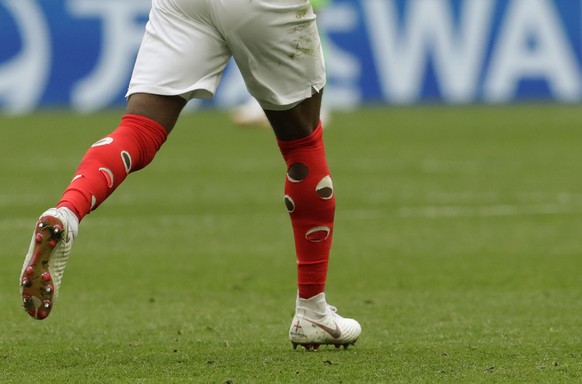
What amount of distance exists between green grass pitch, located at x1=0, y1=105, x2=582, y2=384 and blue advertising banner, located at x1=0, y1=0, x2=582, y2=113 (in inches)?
179

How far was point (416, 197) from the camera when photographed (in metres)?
9.45

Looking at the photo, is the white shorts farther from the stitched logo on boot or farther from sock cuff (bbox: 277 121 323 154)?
the stitched logo on boot

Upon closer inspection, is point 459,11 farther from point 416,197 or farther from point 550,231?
point 550,231

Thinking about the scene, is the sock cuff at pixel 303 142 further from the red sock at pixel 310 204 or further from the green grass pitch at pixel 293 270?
the green grass pitch at pixel 293 270

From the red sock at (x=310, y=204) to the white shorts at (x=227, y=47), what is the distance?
11.6 inches

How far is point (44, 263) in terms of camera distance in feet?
11.9

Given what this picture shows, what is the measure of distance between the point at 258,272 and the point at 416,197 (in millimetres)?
3208

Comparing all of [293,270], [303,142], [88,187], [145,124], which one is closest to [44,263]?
[88,187]

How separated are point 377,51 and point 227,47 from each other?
48.3 ft

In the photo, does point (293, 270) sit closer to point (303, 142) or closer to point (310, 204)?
point (310, 204)

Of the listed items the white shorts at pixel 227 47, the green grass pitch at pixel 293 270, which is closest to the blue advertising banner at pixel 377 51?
the green grass pitch at pixel 293 270

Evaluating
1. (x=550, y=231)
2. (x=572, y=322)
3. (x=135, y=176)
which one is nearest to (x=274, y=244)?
(x=550, y=231)

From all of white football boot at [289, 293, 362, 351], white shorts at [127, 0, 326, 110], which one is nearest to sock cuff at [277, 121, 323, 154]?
white shorts at [127, 0, 326, 110]

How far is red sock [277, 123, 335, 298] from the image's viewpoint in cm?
445
